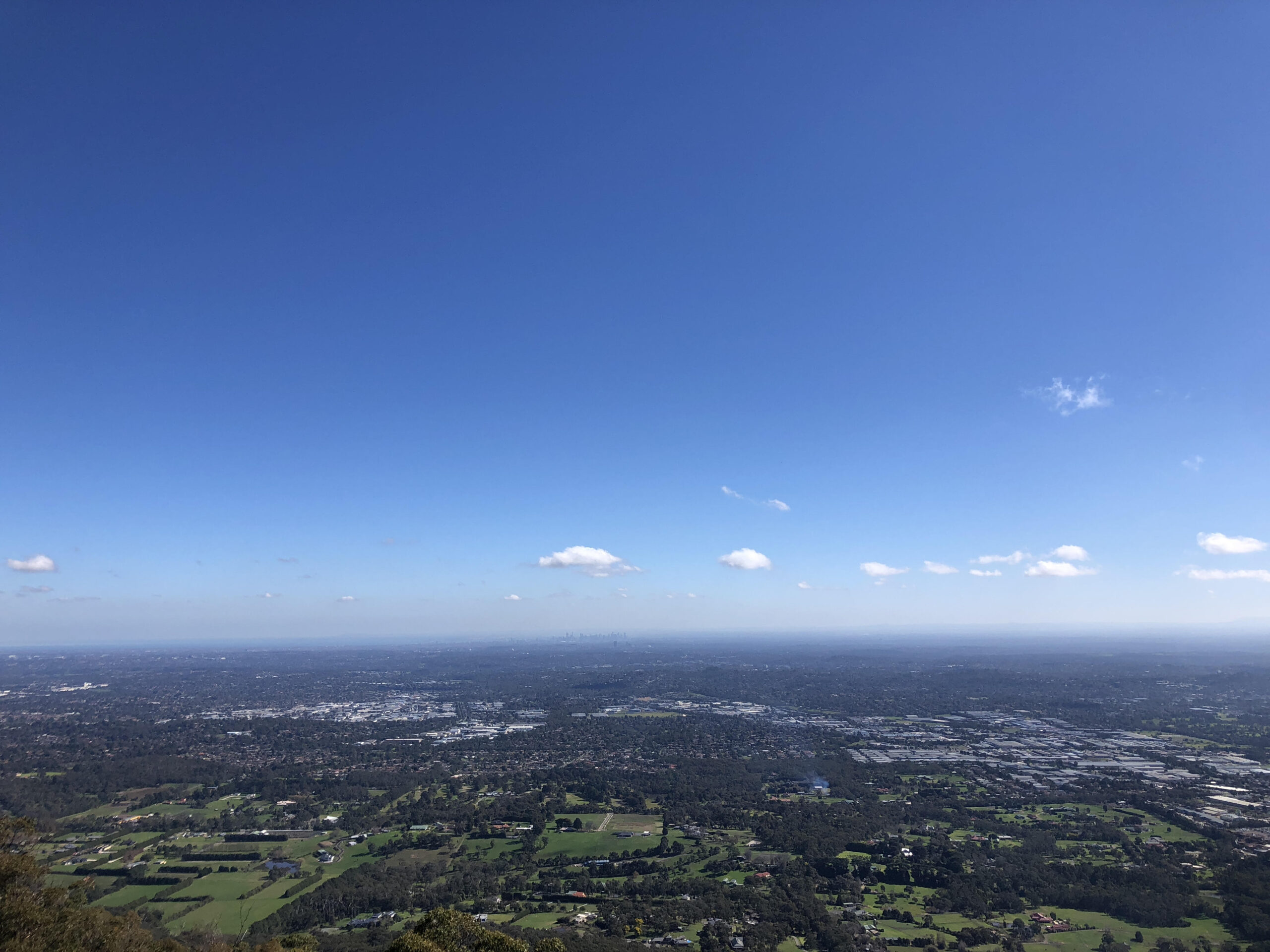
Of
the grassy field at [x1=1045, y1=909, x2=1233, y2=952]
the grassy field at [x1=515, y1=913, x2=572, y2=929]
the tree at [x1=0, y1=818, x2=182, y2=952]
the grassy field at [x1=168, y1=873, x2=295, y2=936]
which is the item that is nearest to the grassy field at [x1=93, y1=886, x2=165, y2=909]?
the grassy field at [x1=168, y1=873, x2=295, y2=936]

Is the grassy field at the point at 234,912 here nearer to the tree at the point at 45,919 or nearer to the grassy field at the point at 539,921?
the grassy field at the point at 539,921

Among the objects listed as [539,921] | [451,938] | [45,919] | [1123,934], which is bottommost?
[539,921]

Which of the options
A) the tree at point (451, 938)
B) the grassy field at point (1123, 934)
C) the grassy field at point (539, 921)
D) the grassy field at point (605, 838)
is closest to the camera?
the tree at point (451, 938)

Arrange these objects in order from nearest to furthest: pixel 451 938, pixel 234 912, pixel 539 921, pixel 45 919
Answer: pixel 45 919
pixel 451 938
pixel 539 921
pixel 234 912

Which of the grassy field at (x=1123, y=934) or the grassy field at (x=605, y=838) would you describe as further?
the grassy field at (x=605, y=838)

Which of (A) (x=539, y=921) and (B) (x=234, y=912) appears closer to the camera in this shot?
(A) (x=539, y=921)

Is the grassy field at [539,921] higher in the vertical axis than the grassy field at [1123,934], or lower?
lower

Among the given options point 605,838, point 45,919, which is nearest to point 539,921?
point 605,838

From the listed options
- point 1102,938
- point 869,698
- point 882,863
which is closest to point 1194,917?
point 1102,938

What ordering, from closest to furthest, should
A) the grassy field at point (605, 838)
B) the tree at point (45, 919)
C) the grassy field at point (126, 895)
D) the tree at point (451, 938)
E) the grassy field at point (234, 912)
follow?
the tree at point (45, 919) < the tree at point (451, 938) < the grassy field at point (234, 912) < the grassy field at point (126, 895) < the grassy field at point (605, 838)

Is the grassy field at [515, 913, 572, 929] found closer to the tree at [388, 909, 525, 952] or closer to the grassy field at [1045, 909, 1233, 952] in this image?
the tree at [388, 909, 525, 952]

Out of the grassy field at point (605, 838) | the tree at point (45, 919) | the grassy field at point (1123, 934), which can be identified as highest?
the tree at point (45, 919)

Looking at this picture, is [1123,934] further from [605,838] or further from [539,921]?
[605,838]

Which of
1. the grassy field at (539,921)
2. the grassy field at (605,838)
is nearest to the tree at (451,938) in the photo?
the grassy field at (539,921)
